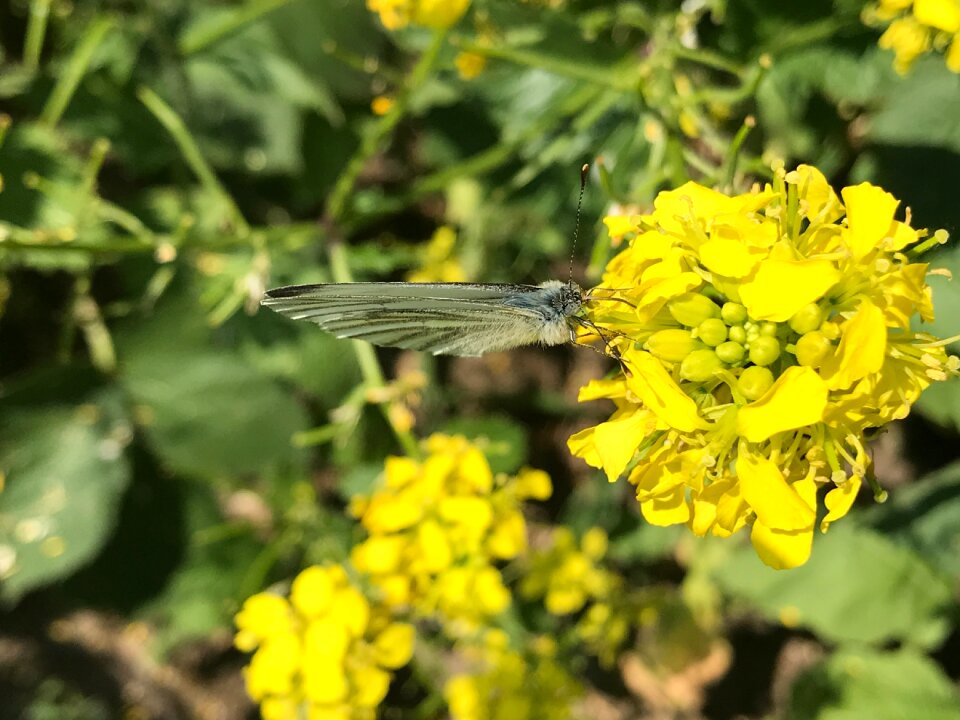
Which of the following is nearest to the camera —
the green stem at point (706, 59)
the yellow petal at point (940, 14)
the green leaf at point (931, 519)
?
the yellow petal at point (940, 14)

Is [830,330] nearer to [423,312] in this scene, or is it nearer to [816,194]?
[816,194]

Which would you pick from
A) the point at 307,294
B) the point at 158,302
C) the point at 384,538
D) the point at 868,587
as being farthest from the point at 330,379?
the point at 868,587

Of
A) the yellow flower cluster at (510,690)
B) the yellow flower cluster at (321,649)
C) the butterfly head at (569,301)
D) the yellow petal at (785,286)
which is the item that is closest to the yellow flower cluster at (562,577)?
the yellow flower cluster at (510,690)

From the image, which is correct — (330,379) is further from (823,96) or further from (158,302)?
(823,96)

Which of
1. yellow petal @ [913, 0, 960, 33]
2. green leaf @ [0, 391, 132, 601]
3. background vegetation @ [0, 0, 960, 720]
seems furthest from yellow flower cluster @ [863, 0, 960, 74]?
green leaf @ [0, 391, 132, 601]

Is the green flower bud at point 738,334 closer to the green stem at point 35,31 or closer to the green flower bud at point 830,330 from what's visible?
the green flower bud at point 830,330

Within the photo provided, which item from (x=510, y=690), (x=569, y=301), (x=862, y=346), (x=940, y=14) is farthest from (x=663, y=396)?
(x=510, y=690)

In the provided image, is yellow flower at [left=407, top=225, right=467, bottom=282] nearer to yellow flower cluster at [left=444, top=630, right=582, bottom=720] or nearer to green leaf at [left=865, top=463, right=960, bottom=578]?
yellow flower cluster at [left=444, top=630, right=582, bottom=720]
